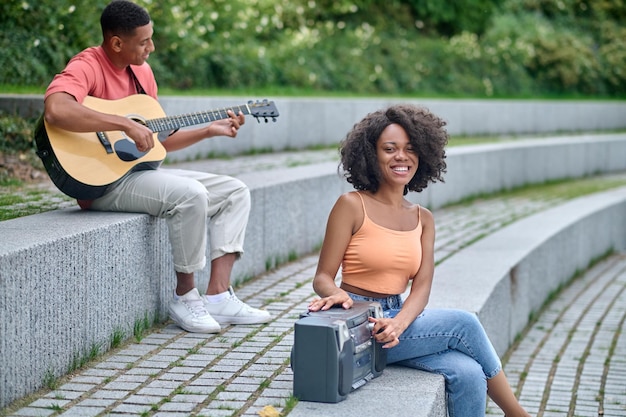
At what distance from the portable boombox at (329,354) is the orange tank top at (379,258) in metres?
0.34

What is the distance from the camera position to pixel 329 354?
386 cm

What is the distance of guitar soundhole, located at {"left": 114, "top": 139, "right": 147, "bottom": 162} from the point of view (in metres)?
5.26

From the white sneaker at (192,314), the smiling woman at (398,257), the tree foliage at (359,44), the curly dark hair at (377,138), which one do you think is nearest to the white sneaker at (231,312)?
the white sneaker at (192,314)

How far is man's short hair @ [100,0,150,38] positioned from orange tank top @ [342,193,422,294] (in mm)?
1611

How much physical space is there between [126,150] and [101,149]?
0.45ft

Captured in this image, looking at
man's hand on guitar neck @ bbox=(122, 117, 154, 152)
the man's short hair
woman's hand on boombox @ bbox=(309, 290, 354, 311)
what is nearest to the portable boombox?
woman's hand on boombox @ bbox=(309, 290, 354, 311)

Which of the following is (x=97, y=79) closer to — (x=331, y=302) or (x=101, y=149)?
(x=101, y=149)

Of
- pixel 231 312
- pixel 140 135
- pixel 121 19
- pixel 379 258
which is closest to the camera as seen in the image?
pixel 379 258

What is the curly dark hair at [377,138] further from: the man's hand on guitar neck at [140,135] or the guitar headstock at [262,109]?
the guitar headstock at [262,109]

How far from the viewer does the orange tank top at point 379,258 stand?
4363mm

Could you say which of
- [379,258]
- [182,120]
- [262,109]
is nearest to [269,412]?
[379,258]

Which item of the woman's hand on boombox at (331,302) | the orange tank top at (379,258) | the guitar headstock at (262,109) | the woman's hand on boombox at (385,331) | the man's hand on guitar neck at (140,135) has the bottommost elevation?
the woman's hand on boombox at (385,331)

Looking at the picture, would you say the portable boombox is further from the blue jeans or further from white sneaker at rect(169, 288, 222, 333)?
white sneaker at rect(169, 288, 222, 333)

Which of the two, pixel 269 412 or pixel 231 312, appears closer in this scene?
pixel 269 412
